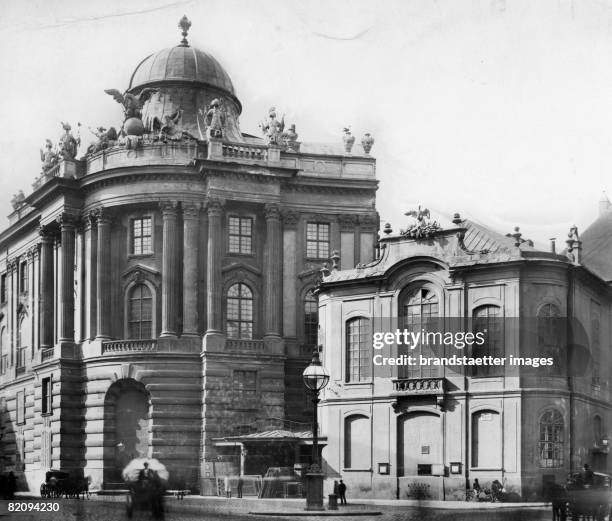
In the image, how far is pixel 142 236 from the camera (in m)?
64.2

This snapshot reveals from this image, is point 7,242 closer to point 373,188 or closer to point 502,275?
point 373,188

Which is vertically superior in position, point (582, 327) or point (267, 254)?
point (267, 254)

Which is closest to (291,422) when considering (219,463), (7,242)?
(219,463)

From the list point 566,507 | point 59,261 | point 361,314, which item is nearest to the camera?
→ point 566,507

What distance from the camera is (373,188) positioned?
66938 mm

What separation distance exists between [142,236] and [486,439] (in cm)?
2356

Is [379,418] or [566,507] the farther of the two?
[379,418]

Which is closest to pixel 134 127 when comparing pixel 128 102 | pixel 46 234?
pixel 128 102

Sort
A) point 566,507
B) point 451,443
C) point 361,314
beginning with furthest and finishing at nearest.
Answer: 1. point 361,314
2. point 451,443
3. point 566,507

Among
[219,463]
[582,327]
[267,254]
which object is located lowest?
[219,463]

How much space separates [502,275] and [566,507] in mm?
17536

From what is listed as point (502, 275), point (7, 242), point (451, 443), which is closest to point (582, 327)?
point (502, 275)

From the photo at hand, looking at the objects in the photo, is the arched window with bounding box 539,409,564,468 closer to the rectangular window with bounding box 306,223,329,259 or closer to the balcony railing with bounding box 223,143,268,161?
the rectangular window with bounding box 306,223,329,259

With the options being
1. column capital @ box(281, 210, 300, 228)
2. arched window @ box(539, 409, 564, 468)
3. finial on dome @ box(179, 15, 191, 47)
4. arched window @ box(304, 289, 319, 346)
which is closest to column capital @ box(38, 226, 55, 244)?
finial on dome @ box(179, 15, 191, 47)
